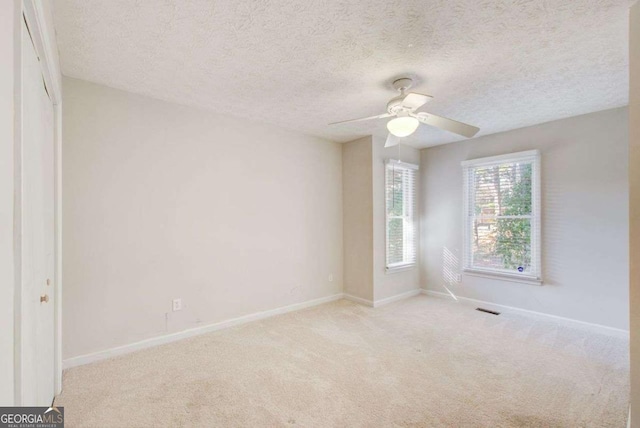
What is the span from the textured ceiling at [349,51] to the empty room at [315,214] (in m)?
0.02

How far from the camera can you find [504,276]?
413 cm

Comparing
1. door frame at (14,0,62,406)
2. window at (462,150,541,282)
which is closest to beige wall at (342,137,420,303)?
window at (462,150,541,282)

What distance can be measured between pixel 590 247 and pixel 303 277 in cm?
345

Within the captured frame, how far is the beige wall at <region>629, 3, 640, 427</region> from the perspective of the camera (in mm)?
1562

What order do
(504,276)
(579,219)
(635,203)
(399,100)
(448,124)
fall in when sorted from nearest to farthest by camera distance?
1. (635,203)
2. (399,100)
3. (448,124)
4. (579,219)
5. (504,276)

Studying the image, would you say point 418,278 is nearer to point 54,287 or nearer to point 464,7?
point 464,7

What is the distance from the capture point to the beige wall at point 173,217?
264cm

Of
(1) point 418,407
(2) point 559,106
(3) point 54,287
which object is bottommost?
(1) point 418,407

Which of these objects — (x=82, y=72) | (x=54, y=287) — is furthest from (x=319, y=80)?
(x=54, y=287)

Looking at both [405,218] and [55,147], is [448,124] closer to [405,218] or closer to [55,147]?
[405,218]

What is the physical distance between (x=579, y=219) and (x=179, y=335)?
15.3 feet

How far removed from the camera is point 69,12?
1.79m

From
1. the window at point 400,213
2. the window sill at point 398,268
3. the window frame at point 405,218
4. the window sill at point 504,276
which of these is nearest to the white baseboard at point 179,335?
the window sill at point 398,268

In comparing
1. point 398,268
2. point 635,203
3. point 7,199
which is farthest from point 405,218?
point 7,199
